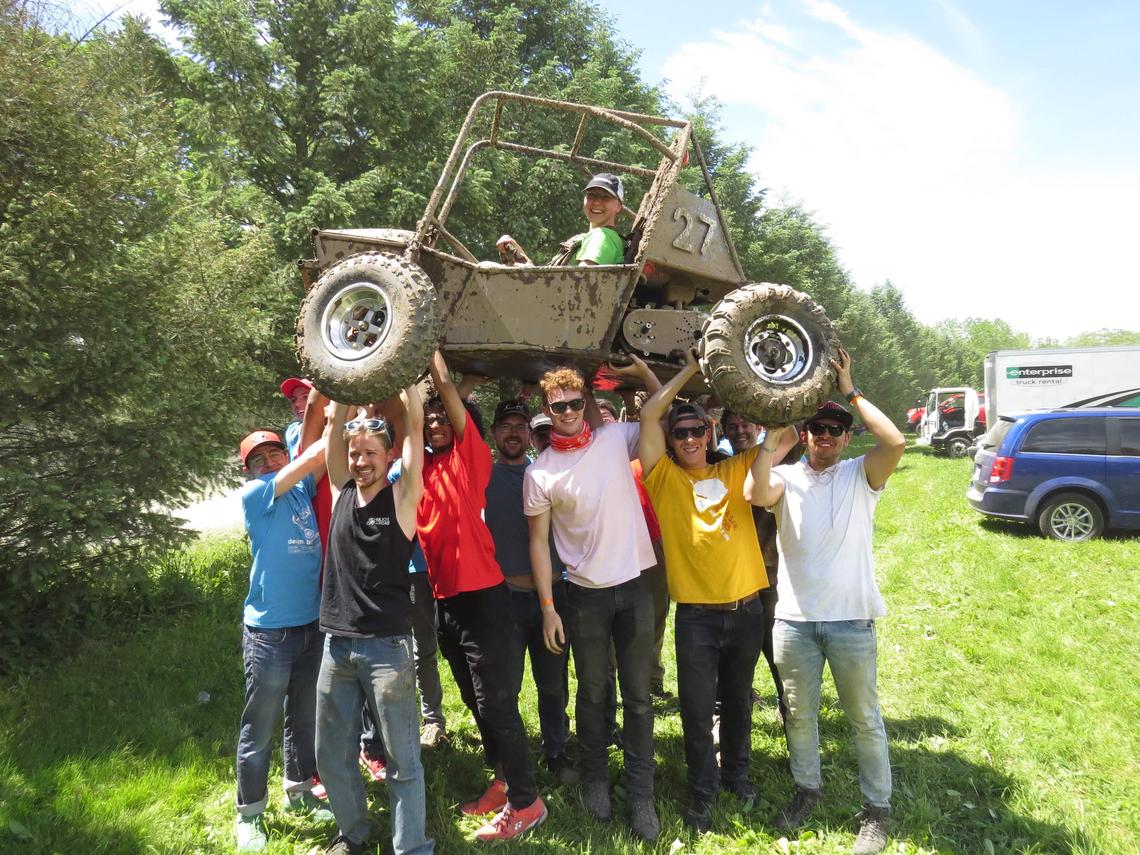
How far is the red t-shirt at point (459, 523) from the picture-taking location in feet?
11.4

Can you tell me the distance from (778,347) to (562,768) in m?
2.63

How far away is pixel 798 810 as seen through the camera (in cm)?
351

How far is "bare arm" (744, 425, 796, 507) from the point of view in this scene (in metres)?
3.35

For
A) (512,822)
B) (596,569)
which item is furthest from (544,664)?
(596,569)

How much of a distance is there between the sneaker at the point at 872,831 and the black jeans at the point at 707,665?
0.69 m

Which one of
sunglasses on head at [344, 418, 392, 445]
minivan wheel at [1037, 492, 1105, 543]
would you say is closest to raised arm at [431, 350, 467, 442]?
sunglasses on head at [344, 418, 392, 445]

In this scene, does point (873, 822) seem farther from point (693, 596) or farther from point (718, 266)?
point (718, 266)

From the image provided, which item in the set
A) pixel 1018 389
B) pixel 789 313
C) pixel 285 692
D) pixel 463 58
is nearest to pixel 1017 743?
pixel 789 313

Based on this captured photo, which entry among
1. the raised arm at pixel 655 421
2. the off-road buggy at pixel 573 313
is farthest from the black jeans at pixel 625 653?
the off-road buggy at pixel 573 313

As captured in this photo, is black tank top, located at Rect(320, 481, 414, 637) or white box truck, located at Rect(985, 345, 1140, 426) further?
white box truck, located at Rect(985, 345, 1140, 426)

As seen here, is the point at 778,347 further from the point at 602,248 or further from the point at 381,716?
the point at 381,716

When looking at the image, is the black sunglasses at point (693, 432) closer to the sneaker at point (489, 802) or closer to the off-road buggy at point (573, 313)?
the off-road buggy at point (573, 313)

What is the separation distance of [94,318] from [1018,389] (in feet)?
62.6

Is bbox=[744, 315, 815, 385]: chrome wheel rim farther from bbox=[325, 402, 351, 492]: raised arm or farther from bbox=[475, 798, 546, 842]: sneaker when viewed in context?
bbox=[475, 798, 546, 842]: sneaker
